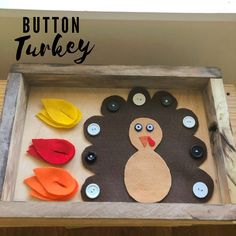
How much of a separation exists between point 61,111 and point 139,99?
0.54ft

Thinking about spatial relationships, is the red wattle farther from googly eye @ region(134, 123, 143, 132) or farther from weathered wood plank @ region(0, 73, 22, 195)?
weathered wood plank @ region(0, 73, 22, 195)

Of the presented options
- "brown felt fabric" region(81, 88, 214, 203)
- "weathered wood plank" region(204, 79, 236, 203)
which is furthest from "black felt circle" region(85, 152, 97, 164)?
"weathered wood plank" region(204, 79, 236, 203)

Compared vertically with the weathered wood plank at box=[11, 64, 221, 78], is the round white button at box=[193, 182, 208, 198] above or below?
below

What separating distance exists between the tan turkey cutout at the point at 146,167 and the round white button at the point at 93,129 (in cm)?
7

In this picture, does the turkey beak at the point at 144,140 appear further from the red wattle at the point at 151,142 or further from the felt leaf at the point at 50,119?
the felt leaf at the point at 50,119

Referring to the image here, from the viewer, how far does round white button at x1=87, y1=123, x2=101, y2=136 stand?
28.0 inches

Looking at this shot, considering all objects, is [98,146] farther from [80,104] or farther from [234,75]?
[234,75]

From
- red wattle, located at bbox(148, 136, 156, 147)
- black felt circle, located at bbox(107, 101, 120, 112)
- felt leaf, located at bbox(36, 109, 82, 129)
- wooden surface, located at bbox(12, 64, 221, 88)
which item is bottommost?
red wattle, located at bbox(148, 136, 156, 147)

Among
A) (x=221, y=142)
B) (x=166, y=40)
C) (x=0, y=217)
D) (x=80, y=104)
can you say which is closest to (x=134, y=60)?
(x=166, y=40)

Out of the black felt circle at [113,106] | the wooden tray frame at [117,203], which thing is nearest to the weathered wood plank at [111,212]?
the wooden tray frame at [117,203]

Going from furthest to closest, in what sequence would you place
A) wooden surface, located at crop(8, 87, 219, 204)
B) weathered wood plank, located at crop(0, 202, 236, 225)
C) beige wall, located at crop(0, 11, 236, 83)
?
beige wall, located at crop(0, 11, 236, 83) → wooden surface, located at crop(8, 87, 219, 204) → weathered wood plank, located at crop(0, 202, 236, 225)

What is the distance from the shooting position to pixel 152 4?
772mm

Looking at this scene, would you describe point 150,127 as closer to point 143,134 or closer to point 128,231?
point 143,134

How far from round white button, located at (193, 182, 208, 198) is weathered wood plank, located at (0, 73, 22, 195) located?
339mm
